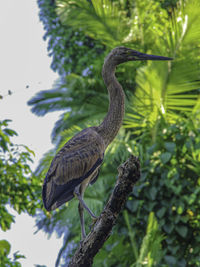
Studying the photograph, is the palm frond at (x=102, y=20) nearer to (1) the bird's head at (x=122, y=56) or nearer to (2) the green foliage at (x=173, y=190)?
(2) the green foliage at (x=173, y=190)

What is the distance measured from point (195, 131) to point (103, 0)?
2488 millimetres

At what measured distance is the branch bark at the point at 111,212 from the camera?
11.6 ft

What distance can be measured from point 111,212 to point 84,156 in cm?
80

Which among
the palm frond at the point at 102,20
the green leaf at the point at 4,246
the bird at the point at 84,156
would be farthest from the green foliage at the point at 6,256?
the palm frond at the point at 102,20

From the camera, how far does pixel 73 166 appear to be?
4320mm

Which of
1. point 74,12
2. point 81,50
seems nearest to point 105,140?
point 74,12

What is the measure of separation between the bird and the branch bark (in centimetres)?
41

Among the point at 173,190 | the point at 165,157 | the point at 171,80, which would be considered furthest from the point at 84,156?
the point at 171,80

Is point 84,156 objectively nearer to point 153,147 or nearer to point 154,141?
point 153,147

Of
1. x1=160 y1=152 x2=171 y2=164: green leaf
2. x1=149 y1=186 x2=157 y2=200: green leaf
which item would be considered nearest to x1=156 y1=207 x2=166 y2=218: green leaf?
x1=149 y1=186 x2=157 y2=200: green leaf

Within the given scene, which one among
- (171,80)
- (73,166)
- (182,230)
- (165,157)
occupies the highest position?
(73,166)

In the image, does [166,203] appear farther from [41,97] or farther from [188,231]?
[41,97]

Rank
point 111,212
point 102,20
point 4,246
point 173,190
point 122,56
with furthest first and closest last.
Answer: point 102,20 < point 173,190 < point 4,246 < point 122,56 < point 111,212

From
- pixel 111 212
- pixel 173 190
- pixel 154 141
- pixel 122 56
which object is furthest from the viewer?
pixel 154 141
